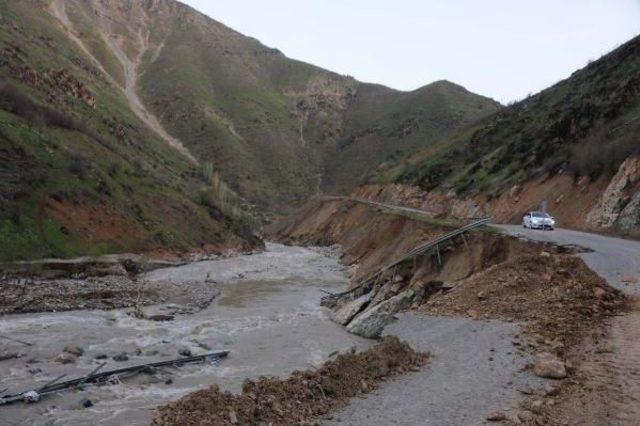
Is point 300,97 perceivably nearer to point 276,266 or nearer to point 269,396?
point 276,266

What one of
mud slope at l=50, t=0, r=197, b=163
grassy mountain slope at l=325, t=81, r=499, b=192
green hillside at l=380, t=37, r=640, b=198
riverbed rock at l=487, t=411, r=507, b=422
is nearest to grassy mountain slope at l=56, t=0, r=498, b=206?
grassy mountain slope at l=325, t=81, r=499, b=192

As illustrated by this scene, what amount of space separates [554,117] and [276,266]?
105 feet

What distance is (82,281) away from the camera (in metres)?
34.4

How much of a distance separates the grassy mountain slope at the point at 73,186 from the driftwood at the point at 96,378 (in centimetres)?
2267

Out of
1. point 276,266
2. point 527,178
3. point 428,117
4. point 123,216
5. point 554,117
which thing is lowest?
point 276,266

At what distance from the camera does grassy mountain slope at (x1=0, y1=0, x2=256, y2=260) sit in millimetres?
39312

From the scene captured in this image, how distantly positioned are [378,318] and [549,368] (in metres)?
9.53

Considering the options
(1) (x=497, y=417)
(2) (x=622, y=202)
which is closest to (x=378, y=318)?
(1) (x=497, y=417)

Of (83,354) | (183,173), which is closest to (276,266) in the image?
(83,354)

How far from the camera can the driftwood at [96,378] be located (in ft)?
44.2

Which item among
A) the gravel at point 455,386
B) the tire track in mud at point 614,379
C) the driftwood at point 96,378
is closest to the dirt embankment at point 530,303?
the tire track in mud at point 614,379

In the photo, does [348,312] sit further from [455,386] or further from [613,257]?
[455,386]

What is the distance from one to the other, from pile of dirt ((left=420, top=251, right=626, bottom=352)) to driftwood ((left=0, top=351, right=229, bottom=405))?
7782 millimetres

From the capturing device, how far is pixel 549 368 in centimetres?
1091
